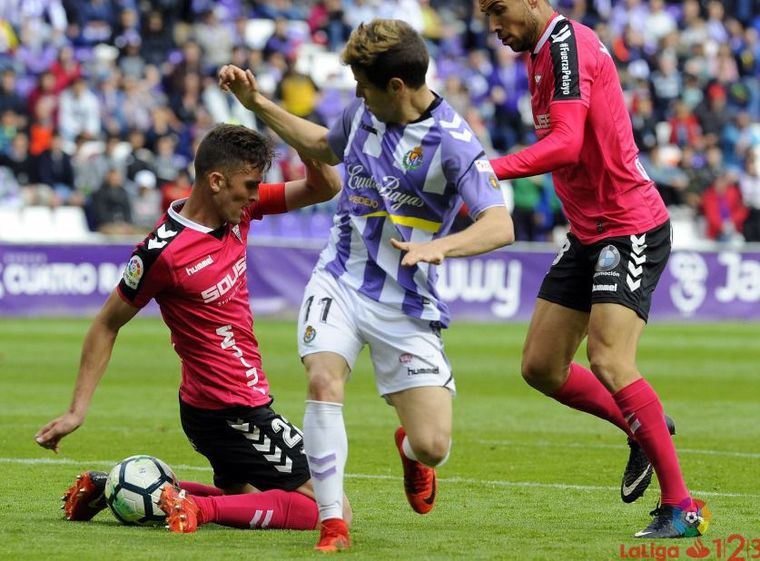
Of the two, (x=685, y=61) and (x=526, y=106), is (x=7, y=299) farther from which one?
(x=685, y=61)

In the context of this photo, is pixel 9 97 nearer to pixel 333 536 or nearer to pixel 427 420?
pixel 427 420

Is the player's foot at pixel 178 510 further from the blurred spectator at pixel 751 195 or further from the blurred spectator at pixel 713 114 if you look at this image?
the blurred spectator at pixel 713 114

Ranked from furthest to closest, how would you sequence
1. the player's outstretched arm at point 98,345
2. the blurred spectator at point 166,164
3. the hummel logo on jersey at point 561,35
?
the blurred spectator at point 166,164 < the hummel logo on jersey at point 561,35 < the player's outstretched arm at point 98,345

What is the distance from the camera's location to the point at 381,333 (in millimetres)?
6129

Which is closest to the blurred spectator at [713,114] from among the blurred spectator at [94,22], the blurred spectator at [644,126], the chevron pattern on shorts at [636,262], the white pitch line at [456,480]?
the blurred spectator at [644,126]

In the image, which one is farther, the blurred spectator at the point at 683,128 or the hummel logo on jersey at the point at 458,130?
the blurred spectator at the point at 683,128

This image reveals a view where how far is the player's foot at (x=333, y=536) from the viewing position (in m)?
5.82

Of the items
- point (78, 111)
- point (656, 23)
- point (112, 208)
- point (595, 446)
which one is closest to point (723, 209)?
point (656, 23)

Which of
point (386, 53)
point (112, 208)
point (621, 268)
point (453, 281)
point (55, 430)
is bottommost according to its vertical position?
point (453, 281)

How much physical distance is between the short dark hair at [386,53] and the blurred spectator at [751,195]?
816 inches

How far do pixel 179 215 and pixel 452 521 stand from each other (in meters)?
1.85

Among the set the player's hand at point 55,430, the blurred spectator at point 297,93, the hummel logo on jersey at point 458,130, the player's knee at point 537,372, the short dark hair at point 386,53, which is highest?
the short dark hair at point 386,53

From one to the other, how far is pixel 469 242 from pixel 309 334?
85 centimetres

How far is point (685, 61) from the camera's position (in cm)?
2931
